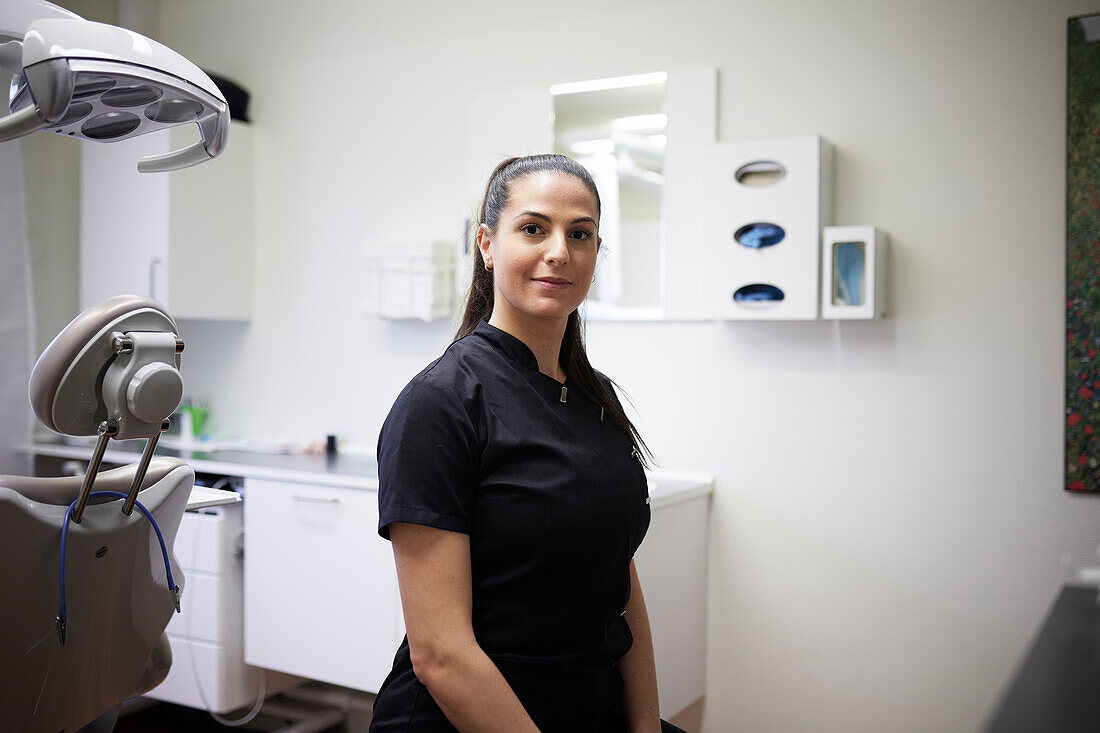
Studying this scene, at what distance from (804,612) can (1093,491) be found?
769mm

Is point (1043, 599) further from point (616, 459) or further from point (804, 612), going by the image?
point (616, 459)

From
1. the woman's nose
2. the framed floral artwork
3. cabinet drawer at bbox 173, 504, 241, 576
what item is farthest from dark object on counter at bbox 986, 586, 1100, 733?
cabinet drawer at bbox 173, 504, 241, 576

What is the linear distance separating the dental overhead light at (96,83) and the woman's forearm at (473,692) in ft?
2.98

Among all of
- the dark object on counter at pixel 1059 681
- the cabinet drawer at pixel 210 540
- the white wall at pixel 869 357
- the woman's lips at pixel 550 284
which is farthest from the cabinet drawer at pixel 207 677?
the dark object on counter at pixel 1059 681

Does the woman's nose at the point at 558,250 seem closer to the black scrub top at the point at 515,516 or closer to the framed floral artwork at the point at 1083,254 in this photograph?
the black scrub top at the point at 515,516

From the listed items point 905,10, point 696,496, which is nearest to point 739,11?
point 905,10

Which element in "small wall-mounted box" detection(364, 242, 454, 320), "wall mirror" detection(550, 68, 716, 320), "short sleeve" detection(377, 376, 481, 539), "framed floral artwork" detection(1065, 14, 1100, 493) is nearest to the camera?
"short sleeve" detection(377, 376, 481, 539)

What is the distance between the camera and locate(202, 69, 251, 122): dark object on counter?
336cm

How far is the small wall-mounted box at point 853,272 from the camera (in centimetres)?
232

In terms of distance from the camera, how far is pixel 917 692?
2439 mm

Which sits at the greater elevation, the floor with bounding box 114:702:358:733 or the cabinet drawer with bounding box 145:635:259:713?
the cabinet drawer with bounding box 145:635:259:713

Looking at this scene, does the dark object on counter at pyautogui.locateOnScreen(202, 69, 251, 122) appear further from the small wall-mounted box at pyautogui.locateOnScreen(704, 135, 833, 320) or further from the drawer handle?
the small wall-mounted box at pyautogui.locateOnScreen(704, 135, 833, 320)

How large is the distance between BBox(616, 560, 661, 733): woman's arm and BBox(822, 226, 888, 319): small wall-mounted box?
1.12 meters

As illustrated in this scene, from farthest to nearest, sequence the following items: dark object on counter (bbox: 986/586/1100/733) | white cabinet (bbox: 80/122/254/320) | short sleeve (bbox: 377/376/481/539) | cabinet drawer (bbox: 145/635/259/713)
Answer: white cabinet (bbox: 80/122/254/320) → cabinet drawer (bbox: 145/635/259/713) → short sleeve (bbox: 377/376/481/539) → dark object on counter (bbox: 986/586/1100/733)
